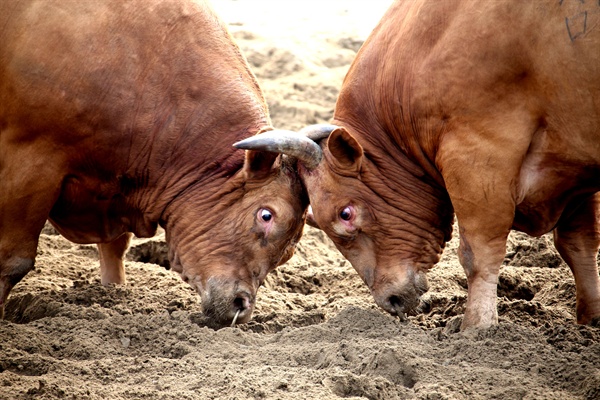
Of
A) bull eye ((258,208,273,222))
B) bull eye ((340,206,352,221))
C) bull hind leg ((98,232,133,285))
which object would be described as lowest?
bull hind leg ((98,232,133,285))

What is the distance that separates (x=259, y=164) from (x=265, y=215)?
0.34m

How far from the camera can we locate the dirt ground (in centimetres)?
486

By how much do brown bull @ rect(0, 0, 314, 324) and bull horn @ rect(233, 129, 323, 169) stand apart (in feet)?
0.53

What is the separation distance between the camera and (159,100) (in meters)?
6.18

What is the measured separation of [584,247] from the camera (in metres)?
6.47

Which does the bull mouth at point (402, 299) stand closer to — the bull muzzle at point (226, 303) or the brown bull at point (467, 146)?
the brown bull at point (467, 146)

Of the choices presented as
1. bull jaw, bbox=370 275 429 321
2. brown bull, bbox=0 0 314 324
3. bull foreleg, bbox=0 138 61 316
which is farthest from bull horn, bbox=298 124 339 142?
bull foreleg, bbox=0 138 61 316

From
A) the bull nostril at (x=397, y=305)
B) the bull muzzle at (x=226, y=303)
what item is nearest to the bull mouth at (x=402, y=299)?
the bull nostril at (x=397, y=305)

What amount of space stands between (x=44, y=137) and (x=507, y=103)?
2875 mm

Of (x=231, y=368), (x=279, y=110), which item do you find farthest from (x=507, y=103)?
(x=279, y=110)

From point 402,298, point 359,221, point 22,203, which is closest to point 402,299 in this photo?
point 402,298

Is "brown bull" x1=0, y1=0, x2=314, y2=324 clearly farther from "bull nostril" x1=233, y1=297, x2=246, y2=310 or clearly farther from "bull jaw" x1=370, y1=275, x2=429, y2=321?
"bull jaw" x1=370, y1=275, x2=429, y2=321

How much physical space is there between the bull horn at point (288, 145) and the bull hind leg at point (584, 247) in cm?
175

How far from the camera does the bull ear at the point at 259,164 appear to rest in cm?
602
